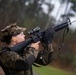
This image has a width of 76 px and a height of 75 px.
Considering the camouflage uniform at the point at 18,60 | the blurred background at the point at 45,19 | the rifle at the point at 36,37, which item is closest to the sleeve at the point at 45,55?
the rifle at the point at 36,37

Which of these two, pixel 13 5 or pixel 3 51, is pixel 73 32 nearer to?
pixel 13 5

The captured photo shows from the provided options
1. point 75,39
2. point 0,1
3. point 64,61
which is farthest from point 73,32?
point 0,1

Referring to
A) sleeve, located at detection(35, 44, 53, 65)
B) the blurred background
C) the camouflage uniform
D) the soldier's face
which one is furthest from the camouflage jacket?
the blurred background

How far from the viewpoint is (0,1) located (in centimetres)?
4238

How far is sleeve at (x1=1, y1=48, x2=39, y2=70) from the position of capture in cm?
470

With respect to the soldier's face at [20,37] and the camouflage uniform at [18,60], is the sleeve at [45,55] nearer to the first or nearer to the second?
the camouflage uniform at [18,60]

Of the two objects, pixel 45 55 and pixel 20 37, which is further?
pixel 45 55

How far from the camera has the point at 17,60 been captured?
4.75 metres

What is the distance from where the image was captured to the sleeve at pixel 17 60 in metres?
4.70

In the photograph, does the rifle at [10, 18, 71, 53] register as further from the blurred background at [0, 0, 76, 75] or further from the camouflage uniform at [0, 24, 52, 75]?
the blurred background at [0, 0, 76, 75]

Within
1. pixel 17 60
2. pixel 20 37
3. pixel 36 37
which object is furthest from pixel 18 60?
pixel 36 37

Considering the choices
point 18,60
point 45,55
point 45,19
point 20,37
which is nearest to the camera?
point 18,60

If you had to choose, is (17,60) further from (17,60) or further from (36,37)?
(36,37)

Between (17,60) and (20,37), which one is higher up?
(20,37)
